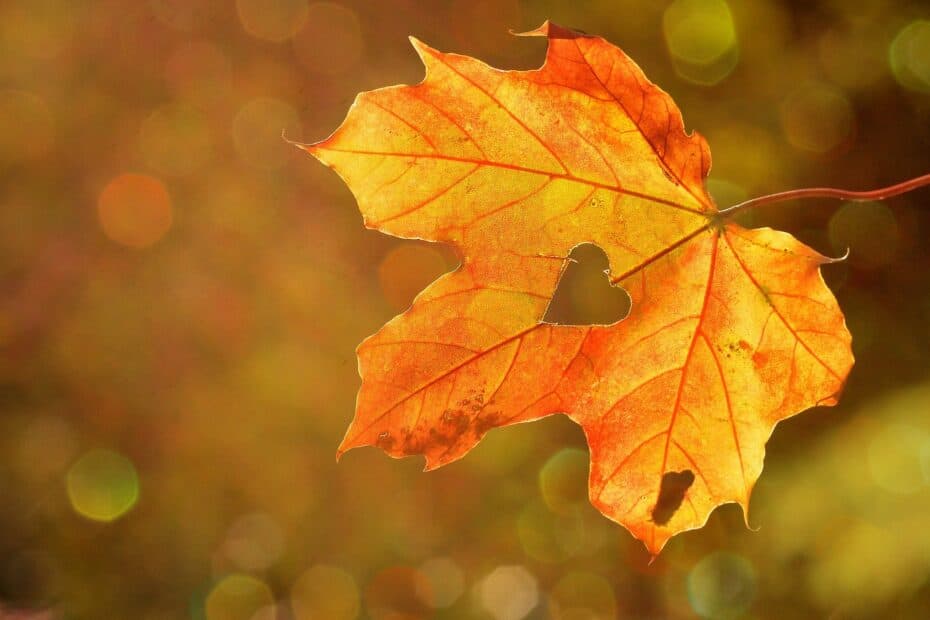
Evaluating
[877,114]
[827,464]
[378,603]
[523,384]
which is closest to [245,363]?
[378,603]

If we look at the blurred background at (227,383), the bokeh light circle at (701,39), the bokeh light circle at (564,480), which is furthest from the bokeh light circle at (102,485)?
the bokeh light circle at (701,39)

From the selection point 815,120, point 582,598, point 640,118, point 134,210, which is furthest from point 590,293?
point 134,210

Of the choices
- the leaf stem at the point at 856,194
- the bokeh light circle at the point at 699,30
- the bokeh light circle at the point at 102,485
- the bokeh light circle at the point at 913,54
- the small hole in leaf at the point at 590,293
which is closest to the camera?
the leaf stem at the point at 856,194

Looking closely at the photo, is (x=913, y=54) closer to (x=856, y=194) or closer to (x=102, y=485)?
(x=856, y=194)

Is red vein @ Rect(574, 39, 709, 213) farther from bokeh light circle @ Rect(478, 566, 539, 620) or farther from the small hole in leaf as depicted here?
bokeh light circle @ Rect(478, 566, 539, 620)

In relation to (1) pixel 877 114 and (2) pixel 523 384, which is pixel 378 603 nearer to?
(1) pixel 877 114

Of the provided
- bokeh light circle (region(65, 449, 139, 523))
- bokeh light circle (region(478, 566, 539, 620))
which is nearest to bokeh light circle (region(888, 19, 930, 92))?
bokeh light circle (region(478, 566, 539, 620))

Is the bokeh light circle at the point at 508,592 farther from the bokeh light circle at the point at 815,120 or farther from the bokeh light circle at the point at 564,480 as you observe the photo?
the bokeh light circle at the point at 815,120
